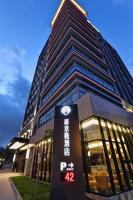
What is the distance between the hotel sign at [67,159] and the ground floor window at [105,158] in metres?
4.99

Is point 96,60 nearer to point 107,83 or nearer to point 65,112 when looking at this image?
point 107,83

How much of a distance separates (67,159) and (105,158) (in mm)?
5709

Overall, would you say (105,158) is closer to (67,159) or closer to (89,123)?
(89,123)

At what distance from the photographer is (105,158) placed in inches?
480

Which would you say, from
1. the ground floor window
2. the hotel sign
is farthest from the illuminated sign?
the ground floor window

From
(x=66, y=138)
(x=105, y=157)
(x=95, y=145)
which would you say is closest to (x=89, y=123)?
(x=95, y=145)

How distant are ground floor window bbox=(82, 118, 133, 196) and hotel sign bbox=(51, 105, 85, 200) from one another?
4.99 meters

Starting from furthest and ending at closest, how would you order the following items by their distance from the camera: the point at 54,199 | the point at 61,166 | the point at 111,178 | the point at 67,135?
the point at 111,178 < the point at 67,135 < the point at 61,166 < the point at 54,199

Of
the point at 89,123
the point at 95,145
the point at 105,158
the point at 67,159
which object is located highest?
the point at 89,123

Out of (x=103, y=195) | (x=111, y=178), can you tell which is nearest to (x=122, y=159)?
(x=111, y=178)

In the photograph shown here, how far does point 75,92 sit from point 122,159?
33.0 feet

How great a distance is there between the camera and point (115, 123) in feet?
52.9


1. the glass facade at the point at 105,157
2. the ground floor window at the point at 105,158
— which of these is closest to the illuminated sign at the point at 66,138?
the glass facade at the point at 105,157

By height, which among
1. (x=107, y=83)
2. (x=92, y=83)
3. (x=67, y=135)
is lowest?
(x=67, y=135)
